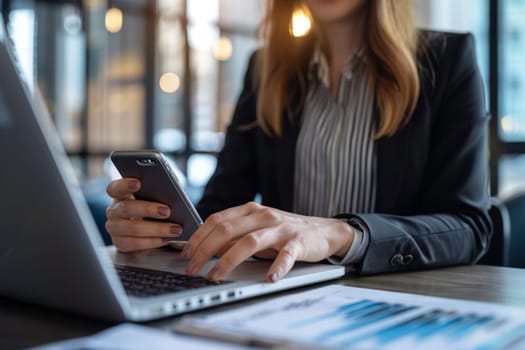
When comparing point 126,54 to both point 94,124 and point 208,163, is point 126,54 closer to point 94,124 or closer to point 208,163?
point 94,124

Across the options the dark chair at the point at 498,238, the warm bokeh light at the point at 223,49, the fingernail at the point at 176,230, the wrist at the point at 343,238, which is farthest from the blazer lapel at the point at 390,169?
the warm bokeh light at the point at 223,49

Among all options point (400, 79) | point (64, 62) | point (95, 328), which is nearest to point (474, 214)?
point (400, 79)

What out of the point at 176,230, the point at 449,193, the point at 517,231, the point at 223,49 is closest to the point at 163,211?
the point at 176,230

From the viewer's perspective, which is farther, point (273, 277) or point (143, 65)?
point (143, 65)

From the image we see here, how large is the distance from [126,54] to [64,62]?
72 cm

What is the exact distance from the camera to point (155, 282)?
0.80m

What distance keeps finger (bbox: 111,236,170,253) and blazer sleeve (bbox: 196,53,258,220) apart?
1.54 ft

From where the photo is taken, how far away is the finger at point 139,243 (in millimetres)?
1075

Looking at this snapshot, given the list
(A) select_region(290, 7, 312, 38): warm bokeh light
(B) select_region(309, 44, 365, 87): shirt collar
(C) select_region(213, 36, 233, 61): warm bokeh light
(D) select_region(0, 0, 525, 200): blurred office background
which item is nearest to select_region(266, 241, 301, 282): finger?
(B) select_region(309, 44, 365, 87): shirt collar

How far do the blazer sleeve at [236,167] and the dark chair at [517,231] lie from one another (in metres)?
0.63

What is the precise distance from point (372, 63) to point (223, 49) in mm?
5689

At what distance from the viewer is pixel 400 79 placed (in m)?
1.49

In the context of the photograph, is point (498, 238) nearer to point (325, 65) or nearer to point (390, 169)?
point (390, 169)

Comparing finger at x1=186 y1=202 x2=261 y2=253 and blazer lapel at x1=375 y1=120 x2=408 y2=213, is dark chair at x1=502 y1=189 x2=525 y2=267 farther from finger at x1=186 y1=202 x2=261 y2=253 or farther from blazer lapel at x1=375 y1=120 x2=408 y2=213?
finger at x1=186 y1=202 x2=261 y2=253
